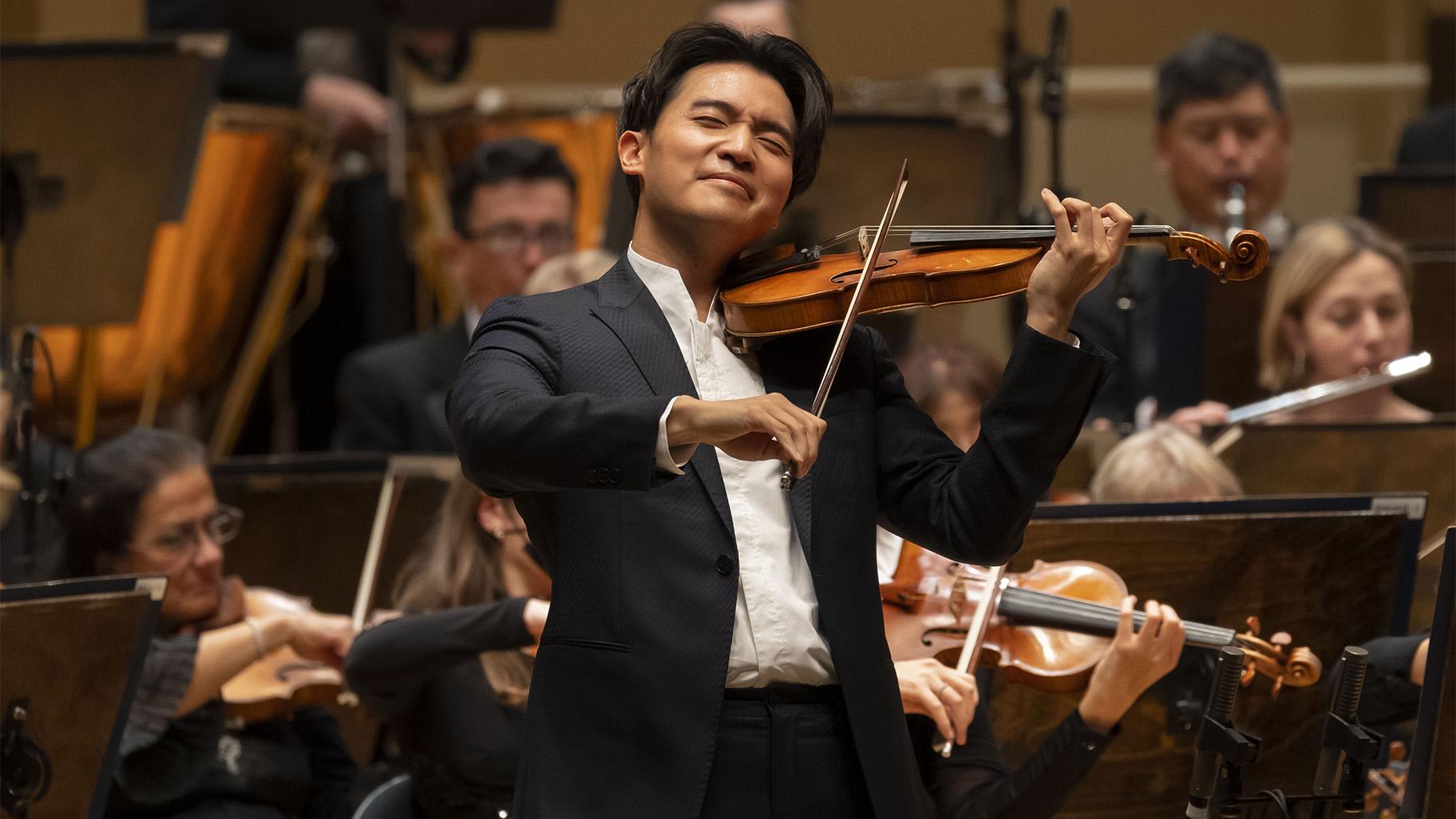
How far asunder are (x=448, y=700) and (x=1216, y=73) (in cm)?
216

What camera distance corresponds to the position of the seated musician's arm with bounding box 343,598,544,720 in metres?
2.23

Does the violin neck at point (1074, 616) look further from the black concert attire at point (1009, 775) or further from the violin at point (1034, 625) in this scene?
the black concert attire at point (1009, 775)

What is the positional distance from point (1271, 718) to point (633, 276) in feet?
3.54

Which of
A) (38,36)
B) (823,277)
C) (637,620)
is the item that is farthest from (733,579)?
(38,36)

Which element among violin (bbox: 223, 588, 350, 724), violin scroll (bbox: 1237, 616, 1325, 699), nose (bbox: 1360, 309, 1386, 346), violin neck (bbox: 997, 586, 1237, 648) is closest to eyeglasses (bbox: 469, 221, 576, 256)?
violin (bbox: 223, 588, 350, 724)

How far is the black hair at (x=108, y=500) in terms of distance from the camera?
100 inches

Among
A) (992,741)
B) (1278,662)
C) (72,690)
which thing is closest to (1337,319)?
(1278,662)

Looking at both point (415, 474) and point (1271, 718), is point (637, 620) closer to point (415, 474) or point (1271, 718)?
point (1271, 718)

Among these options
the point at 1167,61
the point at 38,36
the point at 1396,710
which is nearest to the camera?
the point at 1396,710

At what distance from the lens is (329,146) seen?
159 inches

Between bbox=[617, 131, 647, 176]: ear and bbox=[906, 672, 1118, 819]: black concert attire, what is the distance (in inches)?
27.9

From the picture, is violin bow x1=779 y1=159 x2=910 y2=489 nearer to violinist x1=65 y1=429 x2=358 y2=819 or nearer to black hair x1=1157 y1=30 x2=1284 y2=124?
violinist x1=65 y1=429 x2=358 y2=819

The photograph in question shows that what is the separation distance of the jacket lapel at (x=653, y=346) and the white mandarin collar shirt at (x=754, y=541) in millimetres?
13

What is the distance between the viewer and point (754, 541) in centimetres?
151
